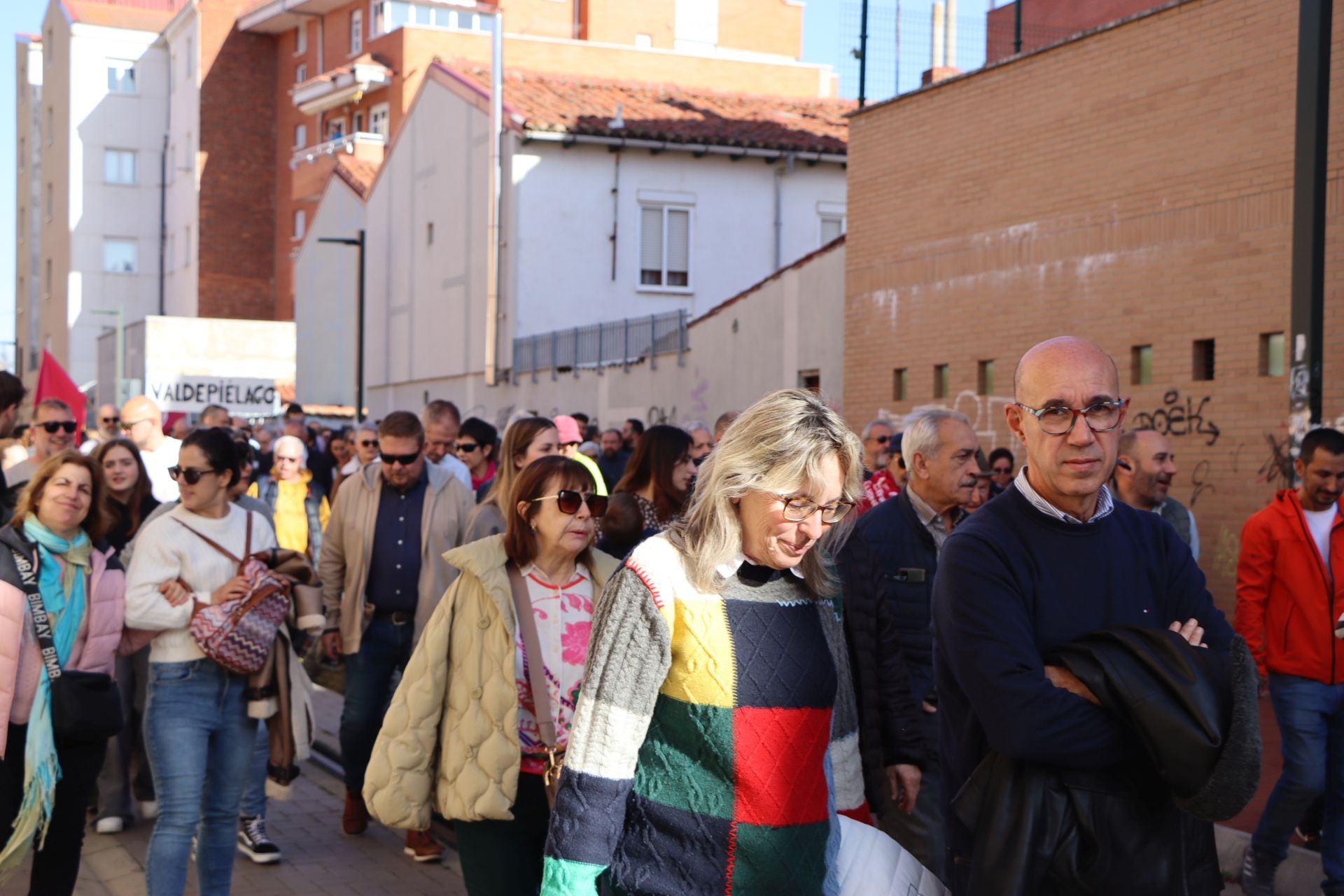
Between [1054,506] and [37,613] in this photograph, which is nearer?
[1054,506]

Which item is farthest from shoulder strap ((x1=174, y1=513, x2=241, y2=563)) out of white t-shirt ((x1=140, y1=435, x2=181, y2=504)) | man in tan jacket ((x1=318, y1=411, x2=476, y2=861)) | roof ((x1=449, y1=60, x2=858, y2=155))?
roof ((x1=449, y1=60, x2=858, y2=155))

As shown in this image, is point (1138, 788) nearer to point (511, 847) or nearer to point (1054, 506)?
point (1054, 506)

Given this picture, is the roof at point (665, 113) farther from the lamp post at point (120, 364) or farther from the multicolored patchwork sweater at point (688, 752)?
the multicolored patchwork sweater at point (688, 752)

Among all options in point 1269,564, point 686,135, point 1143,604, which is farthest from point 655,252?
point 1143,604

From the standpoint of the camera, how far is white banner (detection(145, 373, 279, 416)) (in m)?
28.6

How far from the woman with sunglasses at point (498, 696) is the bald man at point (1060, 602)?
1755mm

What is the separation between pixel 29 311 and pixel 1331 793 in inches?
3184

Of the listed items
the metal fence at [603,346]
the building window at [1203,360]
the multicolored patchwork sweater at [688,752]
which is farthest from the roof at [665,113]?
the multicolored patchwork sweater at [688,752]

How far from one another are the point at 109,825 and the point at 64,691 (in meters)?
2.90

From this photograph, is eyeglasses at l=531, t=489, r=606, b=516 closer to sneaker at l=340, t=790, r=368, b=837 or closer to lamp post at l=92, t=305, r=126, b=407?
sneaker at l=340, t=790, r=368, b=837

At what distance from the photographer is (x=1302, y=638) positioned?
22.9 feet

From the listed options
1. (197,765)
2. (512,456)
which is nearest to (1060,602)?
(197,765)

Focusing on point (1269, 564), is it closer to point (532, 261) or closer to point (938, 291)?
point (938, 291)

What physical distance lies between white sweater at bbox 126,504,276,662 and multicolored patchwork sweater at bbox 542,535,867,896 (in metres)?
3.41
